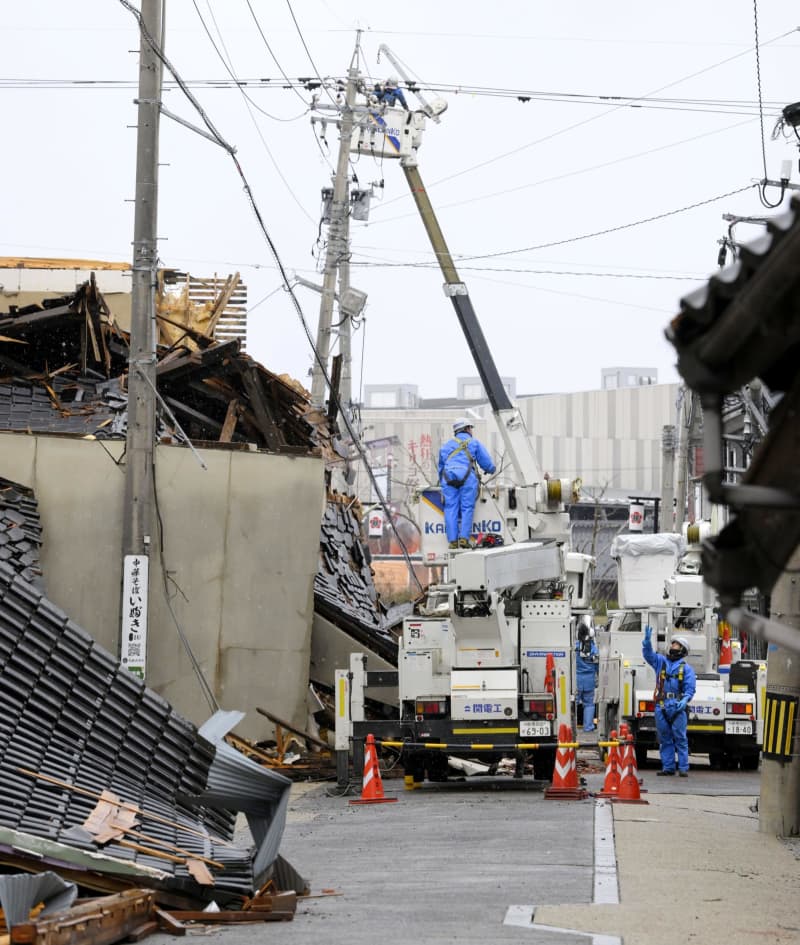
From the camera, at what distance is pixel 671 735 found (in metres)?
21.0

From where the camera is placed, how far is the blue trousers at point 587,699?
98.2 ft

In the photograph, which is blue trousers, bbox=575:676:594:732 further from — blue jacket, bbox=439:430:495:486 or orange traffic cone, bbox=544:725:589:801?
orange traffic cone, bbox=544:725:589:801

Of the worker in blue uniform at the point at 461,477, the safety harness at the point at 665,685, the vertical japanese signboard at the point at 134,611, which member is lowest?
the safety harness at the point at 665,685

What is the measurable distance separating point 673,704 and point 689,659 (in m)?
4.45

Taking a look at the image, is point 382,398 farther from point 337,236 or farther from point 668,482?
point 337,236

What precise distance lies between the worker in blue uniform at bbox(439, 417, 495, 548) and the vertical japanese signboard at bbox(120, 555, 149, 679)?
3.63 m

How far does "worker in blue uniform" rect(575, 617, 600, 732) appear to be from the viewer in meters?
28.9

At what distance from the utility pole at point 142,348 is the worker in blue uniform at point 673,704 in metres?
7.16

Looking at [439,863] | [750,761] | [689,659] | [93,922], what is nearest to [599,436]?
[689,659]

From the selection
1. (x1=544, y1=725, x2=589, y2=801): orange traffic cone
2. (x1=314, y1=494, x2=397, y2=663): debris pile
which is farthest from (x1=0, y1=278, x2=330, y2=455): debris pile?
(x1=544, y1=725, x2=589, y2=801): orange traffic cone

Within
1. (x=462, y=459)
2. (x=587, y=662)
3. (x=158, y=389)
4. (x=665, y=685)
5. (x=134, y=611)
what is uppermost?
(x=158, y=389)

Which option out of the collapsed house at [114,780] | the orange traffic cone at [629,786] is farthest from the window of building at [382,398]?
the collapsed house at [114,780]

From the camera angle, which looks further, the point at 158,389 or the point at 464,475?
the point at 158,389

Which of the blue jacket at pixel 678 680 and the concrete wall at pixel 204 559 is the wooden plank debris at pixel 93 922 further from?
the blue jacket at pixel 678 680
